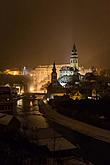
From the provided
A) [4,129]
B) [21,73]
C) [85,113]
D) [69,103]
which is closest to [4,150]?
[4,129]

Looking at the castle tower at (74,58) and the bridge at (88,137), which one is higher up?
the castle tower at (74,58)

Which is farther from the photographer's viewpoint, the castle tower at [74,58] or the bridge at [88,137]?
the castle tower at [74,58]

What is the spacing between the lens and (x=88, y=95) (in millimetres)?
26328

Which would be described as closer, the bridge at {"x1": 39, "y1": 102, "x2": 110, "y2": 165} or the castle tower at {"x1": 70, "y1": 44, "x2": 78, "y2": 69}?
the bridge at {"x1": 39, "y1": 102, "x2": 110, "y2": 165}

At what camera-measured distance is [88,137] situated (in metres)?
13.2

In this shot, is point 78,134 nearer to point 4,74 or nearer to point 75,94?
point 75,94

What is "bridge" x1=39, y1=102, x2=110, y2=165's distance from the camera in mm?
10844

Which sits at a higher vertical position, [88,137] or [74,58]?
[74,58]

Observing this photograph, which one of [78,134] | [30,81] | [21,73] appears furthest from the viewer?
[21,73]

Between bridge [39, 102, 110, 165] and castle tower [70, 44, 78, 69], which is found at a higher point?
castle tower [70, 44, 78, 69]

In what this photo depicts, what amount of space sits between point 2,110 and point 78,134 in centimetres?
360

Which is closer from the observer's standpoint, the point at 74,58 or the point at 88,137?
the point at 88,137

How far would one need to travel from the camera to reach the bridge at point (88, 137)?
10.8 metres

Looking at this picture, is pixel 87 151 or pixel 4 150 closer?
pixel 4 150
